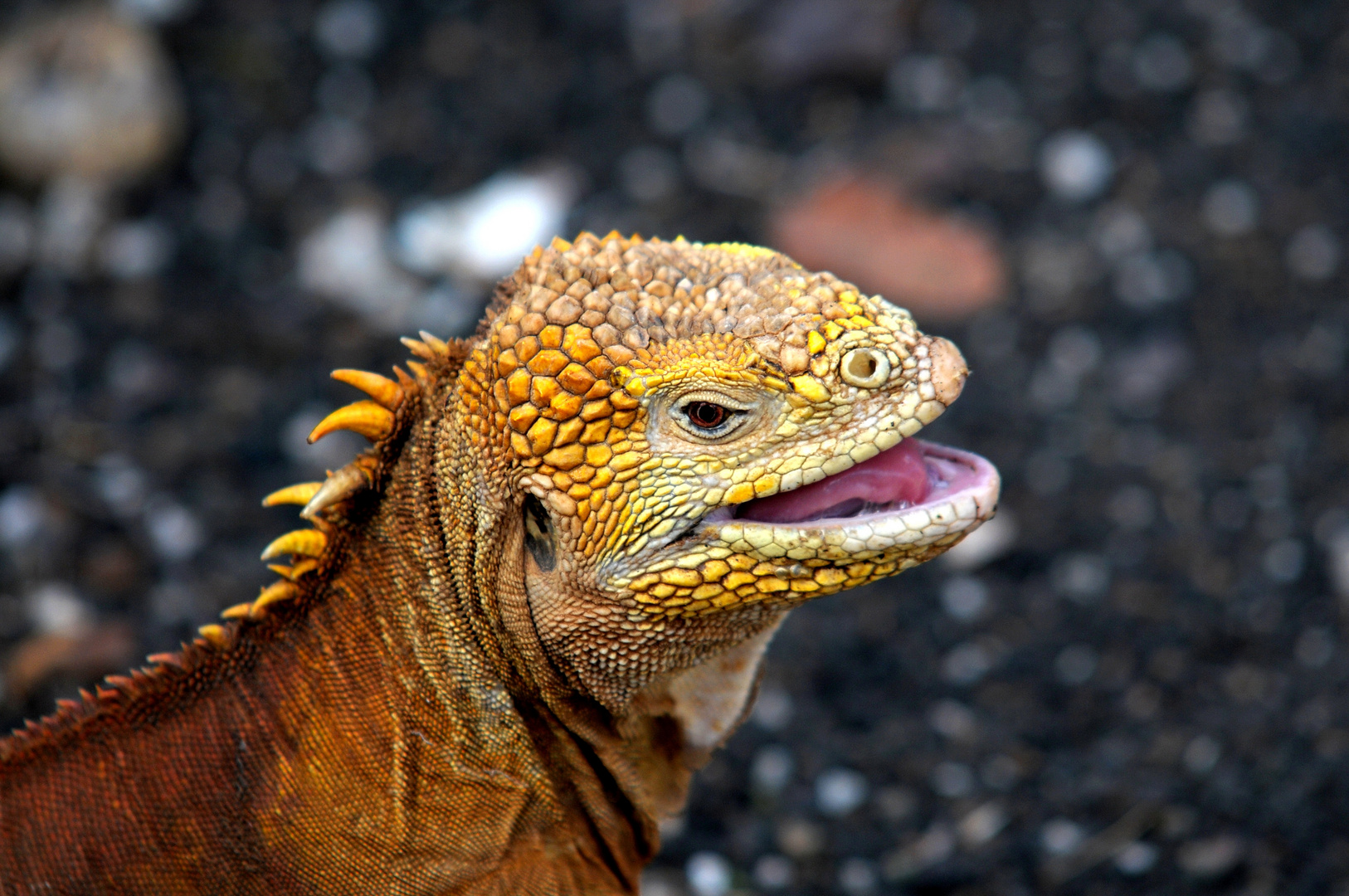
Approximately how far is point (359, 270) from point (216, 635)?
3.12m

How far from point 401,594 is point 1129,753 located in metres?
2.42

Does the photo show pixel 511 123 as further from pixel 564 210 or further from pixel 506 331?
pixel 506 331

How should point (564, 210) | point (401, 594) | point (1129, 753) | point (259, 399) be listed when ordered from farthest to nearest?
point (564, 210) → point (259, 399) → point (1129, 753) → point (401, 594)

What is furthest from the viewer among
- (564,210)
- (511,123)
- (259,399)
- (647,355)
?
(511,123)

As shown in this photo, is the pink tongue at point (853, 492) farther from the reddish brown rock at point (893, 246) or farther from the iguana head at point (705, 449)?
the reddish brown rock at point (893, 246)

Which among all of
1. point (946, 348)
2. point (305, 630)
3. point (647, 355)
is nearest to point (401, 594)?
point (305, 630)

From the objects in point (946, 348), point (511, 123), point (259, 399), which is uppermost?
point (511, 123)

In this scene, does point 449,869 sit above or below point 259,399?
below

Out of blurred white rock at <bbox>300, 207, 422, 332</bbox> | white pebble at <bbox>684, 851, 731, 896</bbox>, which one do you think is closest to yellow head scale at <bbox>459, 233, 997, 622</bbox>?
white pebble at <bbox>684, 851, 731, 896</bbox>

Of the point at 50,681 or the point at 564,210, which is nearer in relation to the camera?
the point at 50,681

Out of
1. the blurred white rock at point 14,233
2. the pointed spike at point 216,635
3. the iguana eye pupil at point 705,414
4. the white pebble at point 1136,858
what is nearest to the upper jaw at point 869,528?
the iguana eye pupil at point 705,414

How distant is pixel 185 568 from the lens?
13.2ft

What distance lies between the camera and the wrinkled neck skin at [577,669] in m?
1.97

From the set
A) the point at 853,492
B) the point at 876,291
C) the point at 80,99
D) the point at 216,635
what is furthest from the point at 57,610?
the point at 876,291
